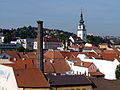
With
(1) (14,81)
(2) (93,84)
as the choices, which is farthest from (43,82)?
(2) (93,84)

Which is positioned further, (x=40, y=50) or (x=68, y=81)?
(x=40, y=50)

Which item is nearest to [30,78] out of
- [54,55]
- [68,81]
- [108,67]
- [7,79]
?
[7,79]

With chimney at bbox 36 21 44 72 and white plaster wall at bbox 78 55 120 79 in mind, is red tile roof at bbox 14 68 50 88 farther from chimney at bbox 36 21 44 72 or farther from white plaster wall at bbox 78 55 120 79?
white plaster wall at bbox 78 55 120 79

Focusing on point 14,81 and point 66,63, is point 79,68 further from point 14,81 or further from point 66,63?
point 14,81

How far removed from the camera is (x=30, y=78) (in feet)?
119

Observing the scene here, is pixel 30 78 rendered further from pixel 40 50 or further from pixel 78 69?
pixel 78 69

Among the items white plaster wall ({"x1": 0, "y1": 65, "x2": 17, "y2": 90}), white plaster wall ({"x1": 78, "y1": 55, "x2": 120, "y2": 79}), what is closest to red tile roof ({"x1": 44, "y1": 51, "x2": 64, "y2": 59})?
white plaster wall ({"x1": 78, "y1": 55, "x2": 120, "y2": 79})

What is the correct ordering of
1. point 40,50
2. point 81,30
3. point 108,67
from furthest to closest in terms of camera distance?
point 81,30 → point 108,67 → point 40,50

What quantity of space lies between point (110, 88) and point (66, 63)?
24029mm

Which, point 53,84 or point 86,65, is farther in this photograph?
point 86,65

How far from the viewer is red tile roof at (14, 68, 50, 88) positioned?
35.1 metres

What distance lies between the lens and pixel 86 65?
57.5m

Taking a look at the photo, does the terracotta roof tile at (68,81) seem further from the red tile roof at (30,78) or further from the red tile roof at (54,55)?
the red tile roof at (54,55)

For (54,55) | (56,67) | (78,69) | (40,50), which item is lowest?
(78,69)
